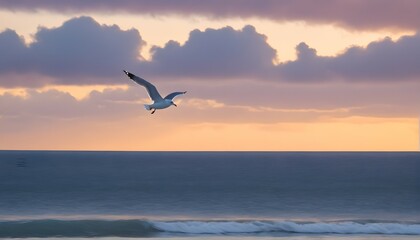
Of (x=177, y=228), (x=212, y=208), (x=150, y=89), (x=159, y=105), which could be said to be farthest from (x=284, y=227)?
(x=150, y=89)

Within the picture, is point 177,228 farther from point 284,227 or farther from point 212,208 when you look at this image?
point 212,208

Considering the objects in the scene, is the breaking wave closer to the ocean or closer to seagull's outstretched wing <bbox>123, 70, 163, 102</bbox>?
the ocean

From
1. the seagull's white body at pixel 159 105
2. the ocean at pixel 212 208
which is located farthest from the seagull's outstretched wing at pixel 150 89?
the ocean at pixel 212 208

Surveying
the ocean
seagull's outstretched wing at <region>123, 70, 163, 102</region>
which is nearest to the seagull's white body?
seagull's outstretched wing at <region>123, 70, 163, 102</region>

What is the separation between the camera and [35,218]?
4850 centimetres

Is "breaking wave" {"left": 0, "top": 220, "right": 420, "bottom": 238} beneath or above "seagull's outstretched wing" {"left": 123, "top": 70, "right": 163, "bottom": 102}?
beneath

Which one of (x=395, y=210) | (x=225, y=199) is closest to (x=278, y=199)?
(x=225, y=199)

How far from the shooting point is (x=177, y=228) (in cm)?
4406

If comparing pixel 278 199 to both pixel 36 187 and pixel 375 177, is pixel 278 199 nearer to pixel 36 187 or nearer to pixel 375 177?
pixel 36 187

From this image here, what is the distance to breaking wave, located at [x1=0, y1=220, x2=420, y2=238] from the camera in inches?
1681

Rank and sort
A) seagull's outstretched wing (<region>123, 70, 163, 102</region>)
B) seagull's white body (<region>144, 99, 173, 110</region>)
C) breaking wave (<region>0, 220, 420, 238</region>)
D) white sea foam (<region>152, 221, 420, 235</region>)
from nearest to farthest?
1. seagull's outstretched wing (<region>123, 70, 163, 102</region>)
2. seagull's white body (<region>144, 99, 173, 110</region>)
3. breaking wave (<region>0, 220, 420, 238</region>)
4. white sea foam (<region>152, 221, 420, 235</region>)

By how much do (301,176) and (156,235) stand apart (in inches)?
2492

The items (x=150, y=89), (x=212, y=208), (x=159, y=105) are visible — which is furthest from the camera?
(x=212, y=208)

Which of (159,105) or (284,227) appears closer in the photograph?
(159,105)
